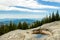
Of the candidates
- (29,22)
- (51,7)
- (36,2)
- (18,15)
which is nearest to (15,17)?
(18,15)

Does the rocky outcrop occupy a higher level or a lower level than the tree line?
lower

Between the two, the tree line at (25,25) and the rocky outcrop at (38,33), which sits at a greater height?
the tree line at (25,25)

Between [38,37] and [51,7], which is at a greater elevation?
[51,7]

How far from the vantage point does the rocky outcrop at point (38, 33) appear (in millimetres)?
2564

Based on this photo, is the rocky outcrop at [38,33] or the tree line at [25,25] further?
the tree line at [25,25]

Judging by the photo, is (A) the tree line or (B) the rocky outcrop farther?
(A) the tree line

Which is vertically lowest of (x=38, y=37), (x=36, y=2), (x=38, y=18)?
(x=38, y=37)

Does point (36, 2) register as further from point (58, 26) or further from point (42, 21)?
point (58, 26)

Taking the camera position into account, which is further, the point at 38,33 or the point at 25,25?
the point at 25,25

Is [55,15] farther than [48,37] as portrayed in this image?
Yes

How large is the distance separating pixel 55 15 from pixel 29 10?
443 mm

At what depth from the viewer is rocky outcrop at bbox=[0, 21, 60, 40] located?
8.41ft

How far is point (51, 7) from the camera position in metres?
2.83

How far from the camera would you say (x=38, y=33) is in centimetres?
271
